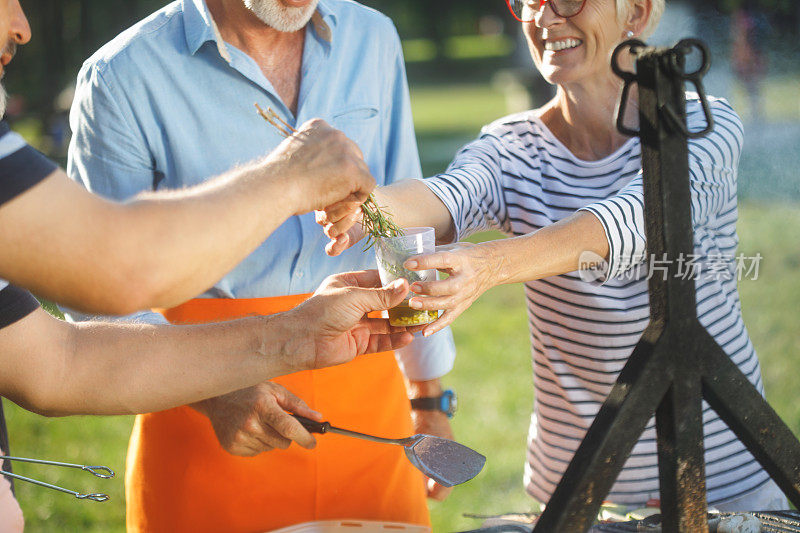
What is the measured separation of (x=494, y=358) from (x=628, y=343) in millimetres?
3685

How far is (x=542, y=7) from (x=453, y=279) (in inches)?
35.5

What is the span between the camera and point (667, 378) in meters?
1.48

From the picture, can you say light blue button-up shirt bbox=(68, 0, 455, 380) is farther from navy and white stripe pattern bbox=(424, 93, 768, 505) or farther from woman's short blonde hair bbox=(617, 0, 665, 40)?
woman's short blonde hair bbox=(617, 0, 665, 40)

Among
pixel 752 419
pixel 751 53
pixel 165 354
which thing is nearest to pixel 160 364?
pixel 165 354

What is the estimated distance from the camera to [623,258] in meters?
2.01

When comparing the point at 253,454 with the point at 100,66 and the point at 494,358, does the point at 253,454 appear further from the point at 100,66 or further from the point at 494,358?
the point at 494,358

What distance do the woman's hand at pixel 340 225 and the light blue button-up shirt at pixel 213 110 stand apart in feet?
0.30

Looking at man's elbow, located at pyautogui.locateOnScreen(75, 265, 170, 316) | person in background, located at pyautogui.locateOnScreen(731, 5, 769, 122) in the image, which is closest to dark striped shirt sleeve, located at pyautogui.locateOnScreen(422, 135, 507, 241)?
man's elbow, located at pyautogui.locateOnScreen(75, 265, 170, 316)

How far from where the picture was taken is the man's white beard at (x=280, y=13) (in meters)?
2.13

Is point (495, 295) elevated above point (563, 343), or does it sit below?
below

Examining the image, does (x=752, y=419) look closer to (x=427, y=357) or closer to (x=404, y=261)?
(x=404, y=261)

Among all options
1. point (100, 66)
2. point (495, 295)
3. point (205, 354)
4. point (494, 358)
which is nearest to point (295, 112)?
point (100, 66)

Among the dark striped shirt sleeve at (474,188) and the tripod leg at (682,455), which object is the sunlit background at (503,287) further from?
the tripod leg at (682,455)

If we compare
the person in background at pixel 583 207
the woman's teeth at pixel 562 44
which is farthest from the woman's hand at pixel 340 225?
the woman's teeth at pixel 562 44
